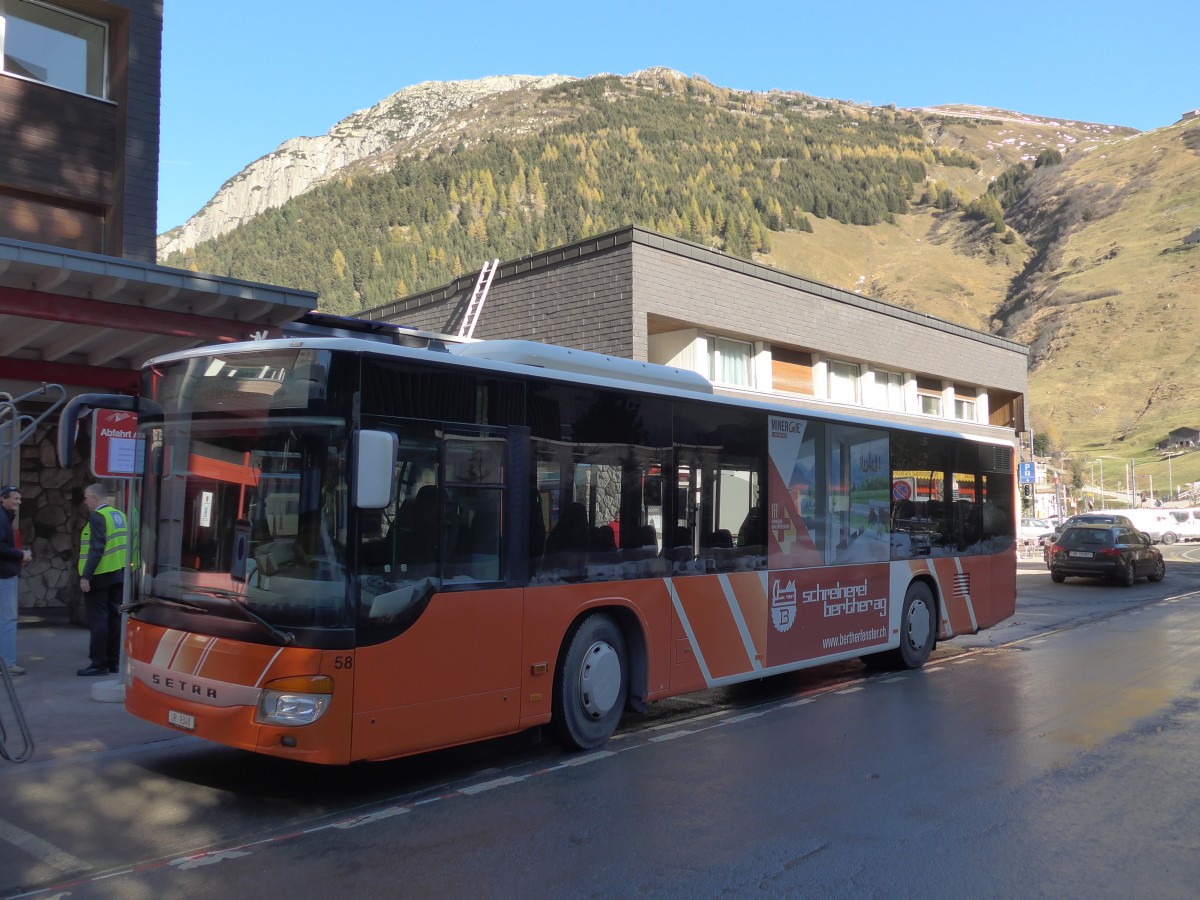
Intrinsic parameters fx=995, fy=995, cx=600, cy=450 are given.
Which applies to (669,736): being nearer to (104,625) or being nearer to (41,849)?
(41,849)

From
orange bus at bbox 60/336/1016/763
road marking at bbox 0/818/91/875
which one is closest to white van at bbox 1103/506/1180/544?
orange bus at bbox 60/336/1016/763

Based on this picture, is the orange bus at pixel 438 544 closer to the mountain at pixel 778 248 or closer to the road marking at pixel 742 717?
the road marking at pixel 742 717

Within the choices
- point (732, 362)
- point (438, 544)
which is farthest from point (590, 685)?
point (732, 362)

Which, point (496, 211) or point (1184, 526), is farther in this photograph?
point (496, 211)

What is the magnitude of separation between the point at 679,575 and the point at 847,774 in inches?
84.2

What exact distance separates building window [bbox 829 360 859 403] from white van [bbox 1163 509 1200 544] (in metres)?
38.0

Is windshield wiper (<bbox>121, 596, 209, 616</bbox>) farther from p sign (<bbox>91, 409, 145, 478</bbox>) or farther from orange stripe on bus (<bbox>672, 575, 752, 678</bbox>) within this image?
orange stripe on bus (<bbox>672, 575, 752, 678</bbox>)

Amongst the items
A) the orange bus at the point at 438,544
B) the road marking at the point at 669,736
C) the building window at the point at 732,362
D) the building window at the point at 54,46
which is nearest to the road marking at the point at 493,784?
the orange bus at the point at 438,544

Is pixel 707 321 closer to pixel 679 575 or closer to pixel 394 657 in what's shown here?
pixel 679 575

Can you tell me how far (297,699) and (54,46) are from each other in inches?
495

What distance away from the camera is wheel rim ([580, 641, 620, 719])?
7336 mm

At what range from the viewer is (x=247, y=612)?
5.67 metres

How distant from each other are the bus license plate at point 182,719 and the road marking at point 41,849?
894 millimetres

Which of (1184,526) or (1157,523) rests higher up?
(1157,523)
